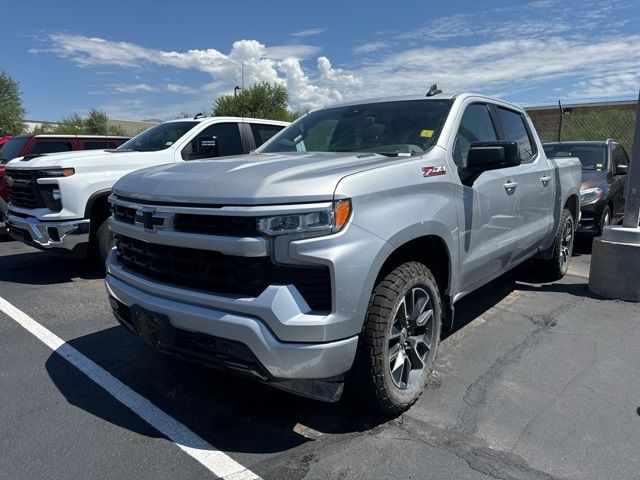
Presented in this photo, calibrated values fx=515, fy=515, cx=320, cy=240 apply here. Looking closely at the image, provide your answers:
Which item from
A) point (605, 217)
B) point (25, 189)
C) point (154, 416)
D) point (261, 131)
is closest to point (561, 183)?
point (605, 217)

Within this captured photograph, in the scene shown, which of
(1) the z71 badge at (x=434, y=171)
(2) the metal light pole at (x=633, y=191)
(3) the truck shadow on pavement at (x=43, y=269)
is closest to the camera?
(1) the z71 badge at (x=434, y=171)

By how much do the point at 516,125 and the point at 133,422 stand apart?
4288 mm

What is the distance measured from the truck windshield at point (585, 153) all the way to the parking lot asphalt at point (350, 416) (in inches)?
196

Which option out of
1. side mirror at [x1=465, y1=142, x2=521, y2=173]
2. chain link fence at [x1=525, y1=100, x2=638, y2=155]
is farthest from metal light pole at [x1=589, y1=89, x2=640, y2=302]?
chain link fence at [x1=525, y1=100, x2=638, y2=155]

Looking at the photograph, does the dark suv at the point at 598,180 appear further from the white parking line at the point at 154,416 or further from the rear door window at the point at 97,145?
the rear door window at the point at 97,145

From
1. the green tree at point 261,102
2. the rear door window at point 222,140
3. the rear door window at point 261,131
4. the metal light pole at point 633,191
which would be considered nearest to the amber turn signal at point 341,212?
the metal light pole at point 633,191

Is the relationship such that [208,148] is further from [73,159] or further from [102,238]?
[102,238]

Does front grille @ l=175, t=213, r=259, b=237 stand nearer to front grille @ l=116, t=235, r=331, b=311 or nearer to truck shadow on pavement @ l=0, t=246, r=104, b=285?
front grille @ l=116, t=235, r=331, b=311

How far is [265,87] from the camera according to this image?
120 ft

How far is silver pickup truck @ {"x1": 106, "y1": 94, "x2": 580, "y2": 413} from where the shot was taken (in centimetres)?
244

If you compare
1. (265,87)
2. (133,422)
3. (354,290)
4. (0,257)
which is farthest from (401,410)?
(265,87)

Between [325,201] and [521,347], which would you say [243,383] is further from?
[521,347]

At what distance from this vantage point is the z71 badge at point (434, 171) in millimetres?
3148

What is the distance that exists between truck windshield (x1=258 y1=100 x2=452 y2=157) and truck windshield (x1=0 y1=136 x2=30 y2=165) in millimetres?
7513
